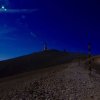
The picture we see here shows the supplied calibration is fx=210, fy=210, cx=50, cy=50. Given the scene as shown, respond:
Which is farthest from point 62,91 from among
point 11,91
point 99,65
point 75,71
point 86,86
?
point 99,65

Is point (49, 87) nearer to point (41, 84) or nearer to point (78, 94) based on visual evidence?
point (41, 84)

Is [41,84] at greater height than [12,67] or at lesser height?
lesser

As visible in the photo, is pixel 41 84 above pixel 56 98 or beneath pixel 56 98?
above

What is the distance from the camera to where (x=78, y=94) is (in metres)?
18.4

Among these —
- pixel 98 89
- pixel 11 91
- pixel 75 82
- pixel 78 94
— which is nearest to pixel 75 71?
pixel 75 82

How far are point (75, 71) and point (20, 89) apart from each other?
912 centimetres

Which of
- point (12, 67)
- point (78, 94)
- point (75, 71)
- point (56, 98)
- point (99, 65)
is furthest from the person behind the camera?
point (12, 67)

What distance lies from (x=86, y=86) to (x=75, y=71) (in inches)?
215

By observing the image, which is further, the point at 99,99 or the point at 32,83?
the point at 32,83

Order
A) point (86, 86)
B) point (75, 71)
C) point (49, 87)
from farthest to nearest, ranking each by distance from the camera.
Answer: point (75, 71), point (86, 86), point (49, 87)

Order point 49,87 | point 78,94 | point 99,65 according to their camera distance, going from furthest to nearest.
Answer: point 99,65
point 49,87
point 78,94

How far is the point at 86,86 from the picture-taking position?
68.7 feet

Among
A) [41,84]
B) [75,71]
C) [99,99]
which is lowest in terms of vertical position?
[99,99]

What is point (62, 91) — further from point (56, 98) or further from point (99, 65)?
point (99, 65)
